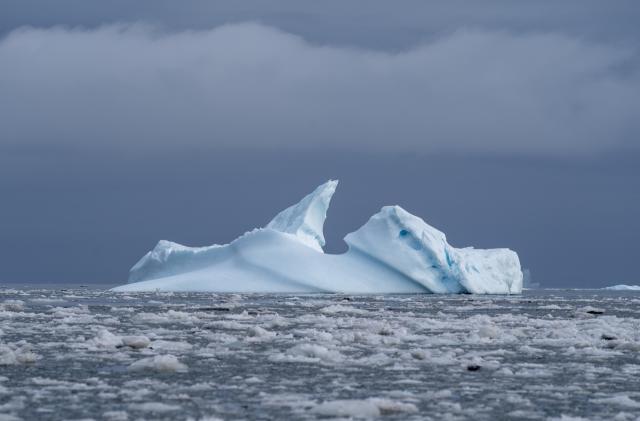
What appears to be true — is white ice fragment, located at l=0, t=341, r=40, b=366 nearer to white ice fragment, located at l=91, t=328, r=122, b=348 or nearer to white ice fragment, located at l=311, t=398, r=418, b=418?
white ice fragment, located at l=91, t=328, r=122, b=348

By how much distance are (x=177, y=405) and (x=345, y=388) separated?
1637 millimetres

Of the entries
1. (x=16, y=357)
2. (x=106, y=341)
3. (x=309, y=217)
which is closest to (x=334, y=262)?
(x=309, y=217)

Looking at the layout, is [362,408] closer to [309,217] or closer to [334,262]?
[334,262]

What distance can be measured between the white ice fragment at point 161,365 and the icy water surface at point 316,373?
11 millimetres

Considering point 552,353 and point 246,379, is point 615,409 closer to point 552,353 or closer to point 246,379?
point 246,379

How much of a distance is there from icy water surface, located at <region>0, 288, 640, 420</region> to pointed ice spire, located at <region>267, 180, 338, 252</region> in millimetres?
22401

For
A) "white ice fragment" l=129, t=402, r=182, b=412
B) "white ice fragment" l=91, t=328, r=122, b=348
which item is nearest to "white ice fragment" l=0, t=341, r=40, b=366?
"white ice fragment" l=91, t=328, r=122, b=348

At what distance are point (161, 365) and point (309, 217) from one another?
29.6 metres

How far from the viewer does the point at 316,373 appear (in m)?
9.04

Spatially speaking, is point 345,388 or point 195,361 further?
point 195,361

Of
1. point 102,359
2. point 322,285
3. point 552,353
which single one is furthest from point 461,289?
point 102,359

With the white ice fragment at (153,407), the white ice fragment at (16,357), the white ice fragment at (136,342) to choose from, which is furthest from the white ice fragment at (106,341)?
the white ice fragment at (153,407)

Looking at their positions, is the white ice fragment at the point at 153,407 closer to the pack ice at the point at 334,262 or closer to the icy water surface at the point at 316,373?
the icy water surface at the point at 316,373

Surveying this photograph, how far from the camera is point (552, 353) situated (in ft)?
36.9
